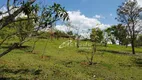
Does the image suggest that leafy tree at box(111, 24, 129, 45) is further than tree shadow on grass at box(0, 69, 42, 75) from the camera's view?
Yes

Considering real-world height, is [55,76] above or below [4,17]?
below

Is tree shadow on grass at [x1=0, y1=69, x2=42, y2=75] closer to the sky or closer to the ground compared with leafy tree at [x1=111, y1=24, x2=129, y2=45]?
closer to the ground

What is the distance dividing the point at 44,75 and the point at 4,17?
11265 millimetres

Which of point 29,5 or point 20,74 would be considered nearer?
point 29,5

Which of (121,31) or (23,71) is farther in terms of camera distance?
(121,31)

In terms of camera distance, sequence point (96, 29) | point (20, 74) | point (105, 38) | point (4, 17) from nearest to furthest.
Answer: point (4, 17) → point (20, 74) → point (96, 29) → point (105, 38)

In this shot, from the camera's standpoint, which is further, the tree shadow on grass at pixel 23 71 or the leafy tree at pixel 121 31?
the leafy tree at pixel 121 31

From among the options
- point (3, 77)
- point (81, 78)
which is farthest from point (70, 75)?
point (3, 77)

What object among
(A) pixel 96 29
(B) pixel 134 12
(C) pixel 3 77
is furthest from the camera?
(B) pixel 134 12

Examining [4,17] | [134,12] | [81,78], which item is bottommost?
[81,78]

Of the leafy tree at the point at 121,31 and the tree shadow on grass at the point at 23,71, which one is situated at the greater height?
the leafy tree at the point at 121,31

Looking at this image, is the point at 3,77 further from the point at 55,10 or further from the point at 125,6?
the point at 125,6

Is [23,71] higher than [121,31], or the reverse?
[121,31]

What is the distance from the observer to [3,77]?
1441 cm
